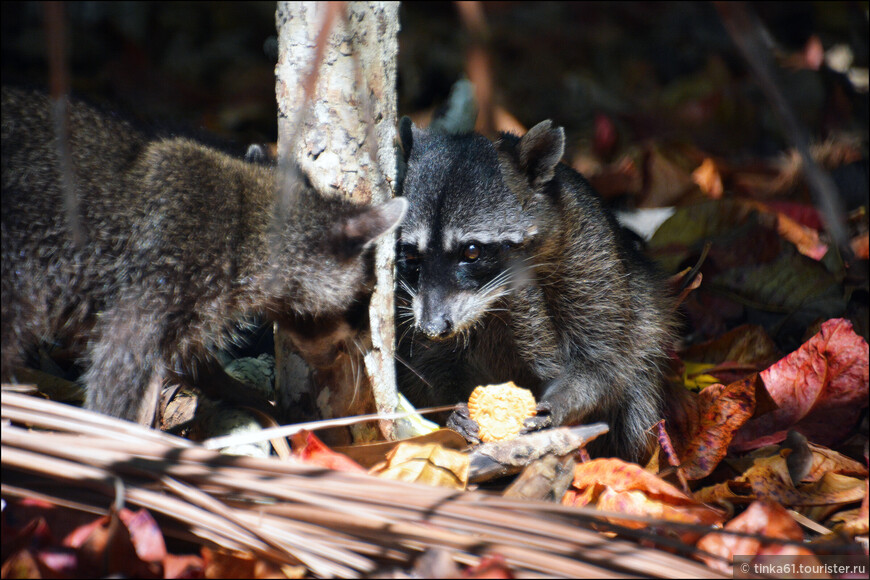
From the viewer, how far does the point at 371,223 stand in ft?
8.54

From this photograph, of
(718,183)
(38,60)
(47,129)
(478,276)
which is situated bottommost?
(478,276)

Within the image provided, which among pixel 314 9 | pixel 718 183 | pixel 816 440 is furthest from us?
pixel 718 183

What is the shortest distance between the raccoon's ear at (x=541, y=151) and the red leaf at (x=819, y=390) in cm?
112

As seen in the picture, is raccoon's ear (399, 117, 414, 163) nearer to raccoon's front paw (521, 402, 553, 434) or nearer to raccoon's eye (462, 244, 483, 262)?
raccoon's eye (462, 244, 483, 262)

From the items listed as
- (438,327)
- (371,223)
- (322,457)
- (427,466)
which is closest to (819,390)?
(438,327)

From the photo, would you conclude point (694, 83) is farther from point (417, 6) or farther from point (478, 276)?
point (478, 276)

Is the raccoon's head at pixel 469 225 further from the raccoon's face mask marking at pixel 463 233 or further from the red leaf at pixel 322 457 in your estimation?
the red leaf at pixel 322 457

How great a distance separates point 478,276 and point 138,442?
1.56 metres

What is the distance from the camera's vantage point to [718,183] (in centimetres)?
485

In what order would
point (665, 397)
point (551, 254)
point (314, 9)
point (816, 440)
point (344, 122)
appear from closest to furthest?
1. point (314, 9)
2. point (344, 122)
3. point (816, 440)
4. point (551, 254)
5. point (665, 397)

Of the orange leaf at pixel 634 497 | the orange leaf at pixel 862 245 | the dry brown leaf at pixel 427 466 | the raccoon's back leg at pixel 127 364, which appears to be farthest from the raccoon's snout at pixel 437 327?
the orange leaf at pixel 862 245

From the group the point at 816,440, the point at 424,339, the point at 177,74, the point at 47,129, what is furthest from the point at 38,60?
the point at 816,440

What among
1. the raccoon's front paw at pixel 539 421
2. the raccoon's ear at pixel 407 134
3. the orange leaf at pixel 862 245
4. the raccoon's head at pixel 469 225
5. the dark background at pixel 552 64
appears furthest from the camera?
the dark background at pixel 552 64

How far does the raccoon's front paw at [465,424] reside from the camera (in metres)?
2.91
